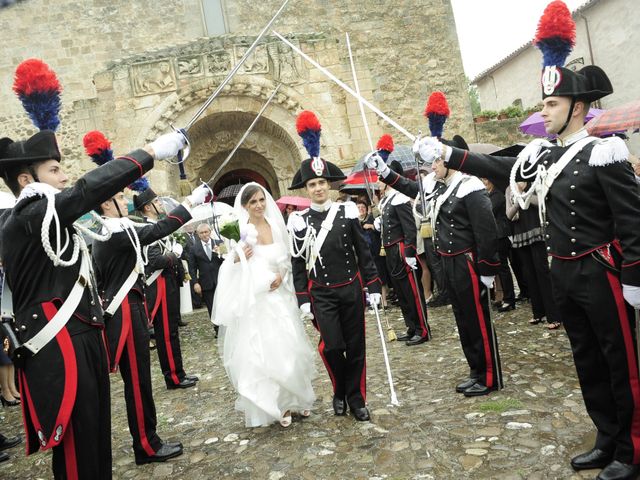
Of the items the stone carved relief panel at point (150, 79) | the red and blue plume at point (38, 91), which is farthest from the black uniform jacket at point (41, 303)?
the stone carved relief panel at point (150, 79)

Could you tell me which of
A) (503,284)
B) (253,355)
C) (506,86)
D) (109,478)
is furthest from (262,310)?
(506,86)

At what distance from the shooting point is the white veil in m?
4.75

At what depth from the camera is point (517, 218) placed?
7016 mm

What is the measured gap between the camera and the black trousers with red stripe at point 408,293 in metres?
6.95

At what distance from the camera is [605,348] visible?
304 centimetres

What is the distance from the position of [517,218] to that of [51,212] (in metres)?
5.84

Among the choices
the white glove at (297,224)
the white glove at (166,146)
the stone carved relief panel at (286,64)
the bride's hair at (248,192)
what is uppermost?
the stone carved relief panel at (286,64)

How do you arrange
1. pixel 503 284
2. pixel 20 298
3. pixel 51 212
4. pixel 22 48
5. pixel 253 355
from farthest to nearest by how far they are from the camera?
pixel 22 48, pixel 503 284, pixel 253 355, pixel 20 298, pixel 51 212

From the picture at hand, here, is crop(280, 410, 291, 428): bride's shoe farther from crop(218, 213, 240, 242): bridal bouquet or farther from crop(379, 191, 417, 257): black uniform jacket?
crop(379, 191, 417, 257): black uniform jacket

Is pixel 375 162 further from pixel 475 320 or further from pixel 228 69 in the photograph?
pixel 228 69

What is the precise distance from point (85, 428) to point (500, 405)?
9.92 ft

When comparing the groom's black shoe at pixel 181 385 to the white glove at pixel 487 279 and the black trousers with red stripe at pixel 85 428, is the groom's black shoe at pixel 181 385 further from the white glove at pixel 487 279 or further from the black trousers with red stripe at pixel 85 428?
the white glove at pixel 487 279

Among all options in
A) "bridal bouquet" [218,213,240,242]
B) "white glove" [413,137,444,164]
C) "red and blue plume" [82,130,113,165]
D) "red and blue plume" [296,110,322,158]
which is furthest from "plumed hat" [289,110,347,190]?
"red and blue plume" [82,130,113,165]

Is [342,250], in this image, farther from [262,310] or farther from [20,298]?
[20,298]
